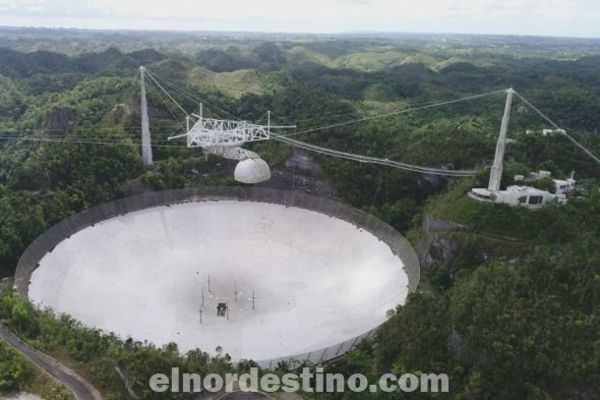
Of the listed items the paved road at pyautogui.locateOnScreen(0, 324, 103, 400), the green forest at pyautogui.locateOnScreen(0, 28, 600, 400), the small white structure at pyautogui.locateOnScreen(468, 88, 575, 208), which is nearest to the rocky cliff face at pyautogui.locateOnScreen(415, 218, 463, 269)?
the green forest at pyautogui.locateOnScreen(0, 28, 600, 400)

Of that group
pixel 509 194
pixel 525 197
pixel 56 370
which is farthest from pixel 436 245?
pixel 56 370

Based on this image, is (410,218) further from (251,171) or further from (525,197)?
(251,171)

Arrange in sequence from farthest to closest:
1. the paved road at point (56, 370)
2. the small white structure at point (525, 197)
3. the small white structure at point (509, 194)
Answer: the small white structure at point (525, 197), the small white structure at point (509, 194), the paved road at point (56, 370)

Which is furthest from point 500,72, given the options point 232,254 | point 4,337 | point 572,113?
point 4,337

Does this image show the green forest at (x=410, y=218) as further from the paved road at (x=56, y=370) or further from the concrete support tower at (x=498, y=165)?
the concrete support tower at (x=498, y=165)

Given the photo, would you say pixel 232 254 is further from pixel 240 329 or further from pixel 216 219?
pixel 240 329

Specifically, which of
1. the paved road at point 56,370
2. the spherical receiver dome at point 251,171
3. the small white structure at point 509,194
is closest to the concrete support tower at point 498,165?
the small white structure at point 509,194

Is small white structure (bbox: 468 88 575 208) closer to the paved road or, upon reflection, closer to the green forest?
the green forest

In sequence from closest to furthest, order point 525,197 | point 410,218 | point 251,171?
point 251,171
point 525,197
point 410,218
